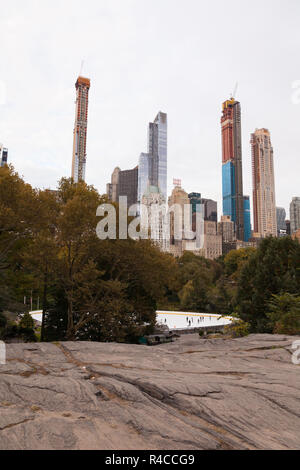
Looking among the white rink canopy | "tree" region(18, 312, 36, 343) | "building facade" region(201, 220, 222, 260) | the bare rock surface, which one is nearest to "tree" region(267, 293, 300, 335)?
the bare rock surface

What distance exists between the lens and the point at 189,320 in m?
56.1

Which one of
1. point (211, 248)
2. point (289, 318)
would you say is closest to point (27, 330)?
point (289, 318)

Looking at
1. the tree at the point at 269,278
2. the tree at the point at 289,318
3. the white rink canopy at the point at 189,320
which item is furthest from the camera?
the white rink canopy at the point at 189,320

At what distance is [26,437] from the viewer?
4.28 metres

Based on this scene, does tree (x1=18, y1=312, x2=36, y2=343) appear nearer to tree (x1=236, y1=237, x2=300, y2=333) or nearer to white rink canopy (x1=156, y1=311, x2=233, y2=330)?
tree (x1=236, y1=237, x2=300, y2=333)

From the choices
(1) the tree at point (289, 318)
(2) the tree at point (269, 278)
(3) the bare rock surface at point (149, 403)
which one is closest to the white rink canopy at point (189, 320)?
(2) the tree at point (269, 278)

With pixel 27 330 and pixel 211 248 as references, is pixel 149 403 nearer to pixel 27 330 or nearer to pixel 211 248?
pixel 27 330

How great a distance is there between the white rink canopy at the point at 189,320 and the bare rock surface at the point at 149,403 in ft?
139

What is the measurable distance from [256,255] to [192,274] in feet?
164

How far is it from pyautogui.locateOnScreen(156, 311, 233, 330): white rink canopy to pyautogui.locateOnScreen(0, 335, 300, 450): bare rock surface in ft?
139

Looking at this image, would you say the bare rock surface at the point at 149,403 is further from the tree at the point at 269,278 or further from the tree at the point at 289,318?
the tree at the point at 269,278

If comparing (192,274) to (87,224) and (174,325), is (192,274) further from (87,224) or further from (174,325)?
(87,224)

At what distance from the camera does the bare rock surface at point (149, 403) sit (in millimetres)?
4355
